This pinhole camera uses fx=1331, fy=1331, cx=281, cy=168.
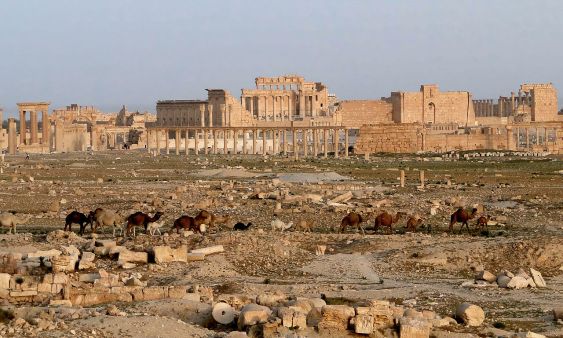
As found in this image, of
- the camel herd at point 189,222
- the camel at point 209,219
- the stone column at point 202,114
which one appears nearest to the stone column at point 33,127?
the stone column at point 202,114

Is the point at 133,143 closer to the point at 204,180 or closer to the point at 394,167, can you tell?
the point at 394,167

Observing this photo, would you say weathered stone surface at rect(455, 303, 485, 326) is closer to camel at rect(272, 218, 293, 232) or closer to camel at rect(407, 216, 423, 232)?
camel at rect(272, 218, 293, 232)

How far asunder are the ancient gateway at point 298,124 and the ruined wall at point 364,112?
0.09 m

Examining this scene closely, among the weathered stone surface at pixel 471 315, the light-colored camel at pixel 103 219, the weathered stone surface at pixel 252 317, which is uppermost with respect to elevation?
the light-colored camel at pixel 103 219

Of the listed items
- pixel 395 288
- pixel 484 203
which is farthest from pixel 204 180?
pixel 395 288

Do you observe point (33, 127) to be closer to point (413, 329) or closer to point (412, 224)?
point (412, 224)

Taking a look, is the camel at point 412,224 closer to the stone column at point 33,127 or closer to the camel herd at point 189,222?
the camel herd at point 189,222

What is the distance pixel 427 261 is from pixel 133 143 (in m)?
96.4

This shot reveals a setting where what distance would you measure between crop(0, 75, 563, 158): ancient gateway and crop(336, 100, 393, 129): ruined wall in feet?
0.30

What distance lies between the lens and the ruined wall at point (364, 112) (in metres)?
122

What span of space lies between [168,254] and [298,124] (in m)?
95.2

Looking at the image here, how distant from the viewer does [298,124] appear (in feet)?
389

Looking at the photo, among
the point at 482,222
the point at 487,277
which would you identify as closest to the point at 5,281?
the point at 487,277

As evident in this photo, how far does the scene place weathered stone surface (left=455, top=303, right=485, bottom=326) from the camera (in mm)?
17875
